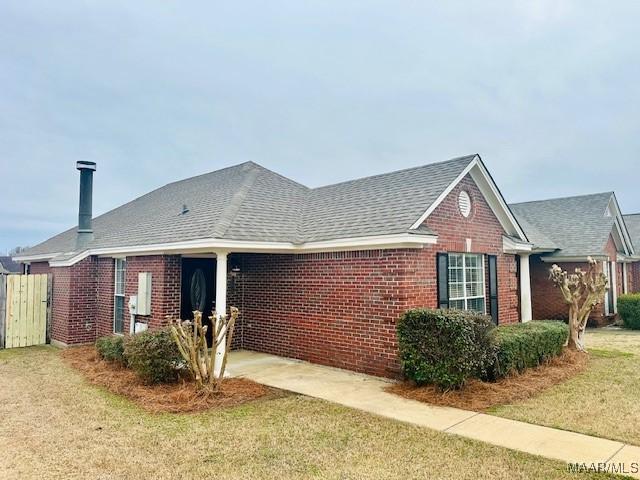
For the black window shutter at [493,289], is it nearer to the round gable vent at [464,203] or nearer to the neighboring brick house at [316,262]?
the neighboring brick house at [316,262]

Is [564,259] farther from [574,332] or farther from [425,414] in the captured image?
[425,414]

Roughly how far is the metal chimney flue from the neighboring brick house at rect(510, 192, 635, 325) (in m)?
15.6

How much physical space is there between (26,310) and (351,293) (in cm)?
1009

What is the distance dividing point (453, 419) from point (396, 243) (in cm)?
326

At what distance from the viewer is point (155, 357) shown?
7.51 m

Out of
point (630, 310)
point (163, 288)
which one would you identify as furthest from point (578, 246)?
point (163, 288)

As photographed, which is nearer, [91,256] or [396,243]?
[396,243]

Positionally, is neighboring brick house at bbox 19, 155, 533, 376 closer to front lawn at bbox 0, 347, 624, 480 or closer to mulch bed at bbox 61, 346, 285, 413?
mulch bed at bbox 61, 346, 285, 413

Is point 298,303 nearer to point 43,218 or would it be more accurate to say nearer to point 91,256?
point 91,256

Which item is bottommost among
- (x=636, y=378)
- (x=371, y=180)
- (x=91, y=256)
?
(x=636, y=378)

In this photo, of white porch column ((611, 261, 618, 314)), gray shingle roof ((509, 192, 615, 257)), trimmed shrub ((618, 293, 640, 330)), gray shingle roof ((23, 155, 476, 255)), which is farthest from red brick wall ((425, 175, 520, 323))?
white porch column ((611, 261, 618, 314))

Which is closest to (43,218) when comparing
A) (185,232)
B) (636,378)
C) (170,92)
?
(170,92)

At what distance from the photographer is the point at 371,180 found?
12.1m

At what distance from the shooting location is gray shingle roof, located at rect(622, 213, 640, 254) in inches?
917
